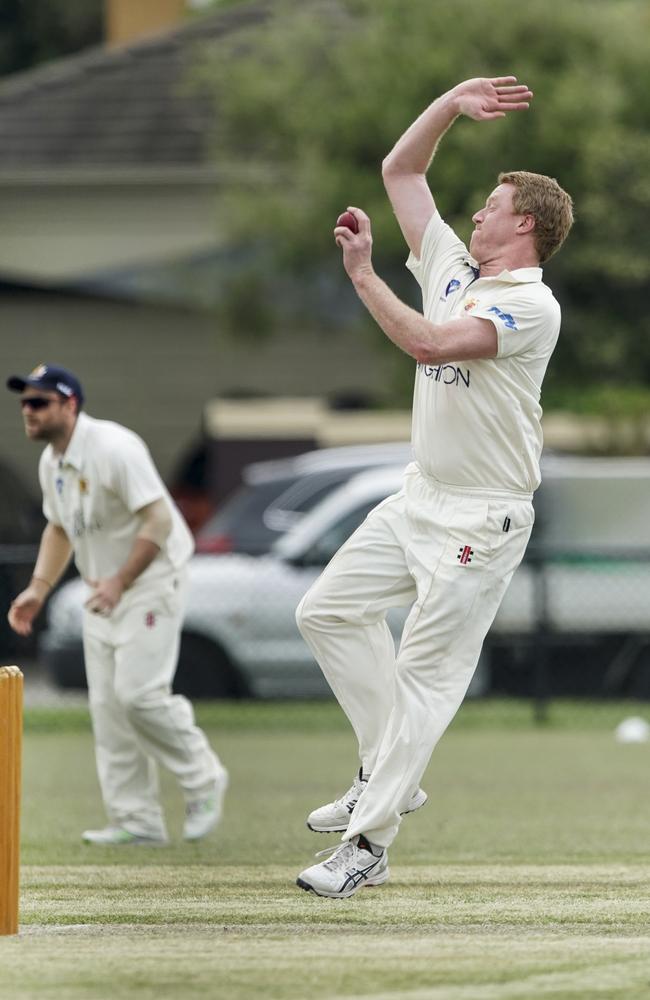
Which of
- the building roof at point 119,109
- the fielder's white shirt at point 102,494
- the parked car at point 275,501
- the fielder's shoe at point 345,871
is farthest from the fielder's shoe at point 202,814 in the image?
the building roof at point 119,109

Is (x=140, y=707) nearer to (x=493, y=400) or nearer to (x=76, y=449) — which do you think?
(x=76, y=449)

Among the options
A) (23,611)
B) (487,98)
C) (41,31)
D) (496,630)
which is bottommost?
(496,630)

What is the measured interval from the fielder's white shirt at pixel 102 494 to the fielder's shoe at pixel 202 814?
3.19 ft

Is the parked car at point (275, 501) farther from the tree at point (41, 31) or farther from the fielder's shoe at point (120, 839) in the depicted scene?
the tree at point (41, 31)

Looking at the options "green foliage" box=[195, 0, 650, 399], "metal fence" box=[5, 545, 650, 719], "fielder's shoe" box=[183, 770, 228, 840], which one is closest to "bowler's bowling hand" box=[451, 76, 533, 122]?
"fielder's shoe" box=[183, 770, 228, 840]

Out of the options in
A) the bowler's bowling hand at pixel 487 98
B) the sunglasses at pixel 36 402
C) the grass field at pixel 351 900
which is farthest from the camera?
the sunglasses at pixel 36 402

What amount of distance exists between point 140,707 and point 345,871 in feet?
8.14

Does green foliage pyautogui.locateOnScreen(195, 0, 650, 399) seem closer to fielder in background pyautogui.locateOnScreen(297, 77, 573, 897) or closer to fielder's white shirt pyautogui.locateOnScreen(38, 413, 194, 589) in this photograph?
fielder's white shirt pyautogui.locateOnScreen(38, 413, 194, 589)

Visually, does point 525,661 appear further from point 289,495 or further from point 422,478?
point 422,478

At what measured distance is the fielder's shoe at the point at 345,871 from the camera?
6.08m

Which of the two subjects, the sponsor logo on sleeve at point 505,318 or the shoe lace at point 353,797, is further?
the shoe lace at point 353,797

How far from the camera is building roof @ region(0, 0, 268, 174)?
86.2 feet

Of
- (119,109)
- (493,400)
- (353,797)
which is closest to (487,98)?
(493,400)

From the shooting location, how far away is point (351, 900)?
6.17 metres
